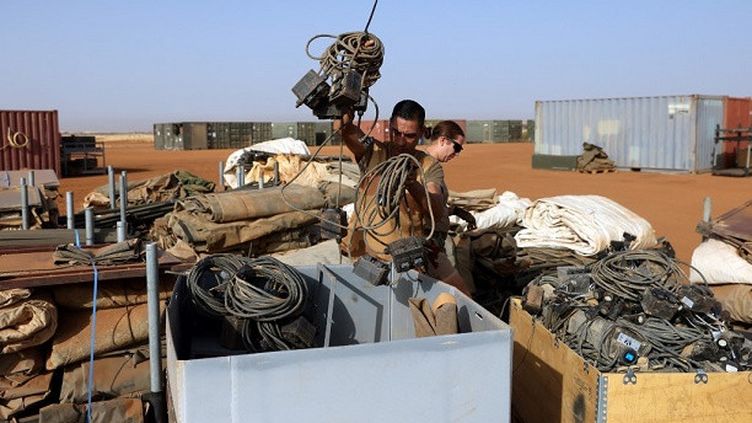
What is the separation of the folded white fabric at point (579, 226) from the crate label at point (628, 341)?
3483 millimetres

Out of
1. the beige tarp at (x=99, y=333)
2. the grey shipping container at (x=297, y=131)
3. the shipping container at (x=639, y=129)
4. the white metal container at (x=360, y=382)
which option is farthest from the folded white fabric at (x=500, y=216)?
the grey shipping container at (x=297, y=131)

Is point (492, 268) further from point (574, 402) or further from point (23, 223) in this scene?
point (23, 223)

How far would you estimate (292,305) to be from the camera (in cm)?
334

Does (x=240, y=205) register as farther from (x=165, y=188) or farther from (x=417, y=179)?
(x=165, y=188)

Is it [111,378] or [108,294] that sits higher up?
[108,294]

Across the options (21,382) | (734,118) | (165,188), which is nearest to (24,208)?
(21,382)

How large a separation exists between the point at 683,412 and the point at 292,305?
6.72ft

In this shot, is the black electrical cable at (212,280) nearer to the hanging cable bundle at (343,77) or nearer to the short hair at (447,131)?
the hanging cable bundle at (343,77)

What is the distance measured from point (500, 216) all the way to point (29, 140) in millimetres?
18238

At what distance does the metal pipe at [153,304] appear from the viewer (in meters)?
3.71

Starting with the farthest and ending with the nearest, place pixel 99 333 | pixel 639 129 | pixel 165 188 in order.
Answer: pixel 639 129 < pixel 165 188 < pixel 99 333

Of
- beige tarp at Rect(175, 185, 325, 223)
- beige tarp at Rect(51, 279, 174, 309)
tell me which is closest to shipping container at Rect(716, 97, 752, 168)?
beige tarp at Rect(175, 185, 325, 223)

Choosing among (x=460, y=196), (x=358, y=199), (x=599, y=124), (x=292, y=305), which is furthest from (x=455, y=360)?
(x=599, y=124)

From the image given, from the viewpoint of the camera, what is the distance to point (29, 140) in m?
21.6
